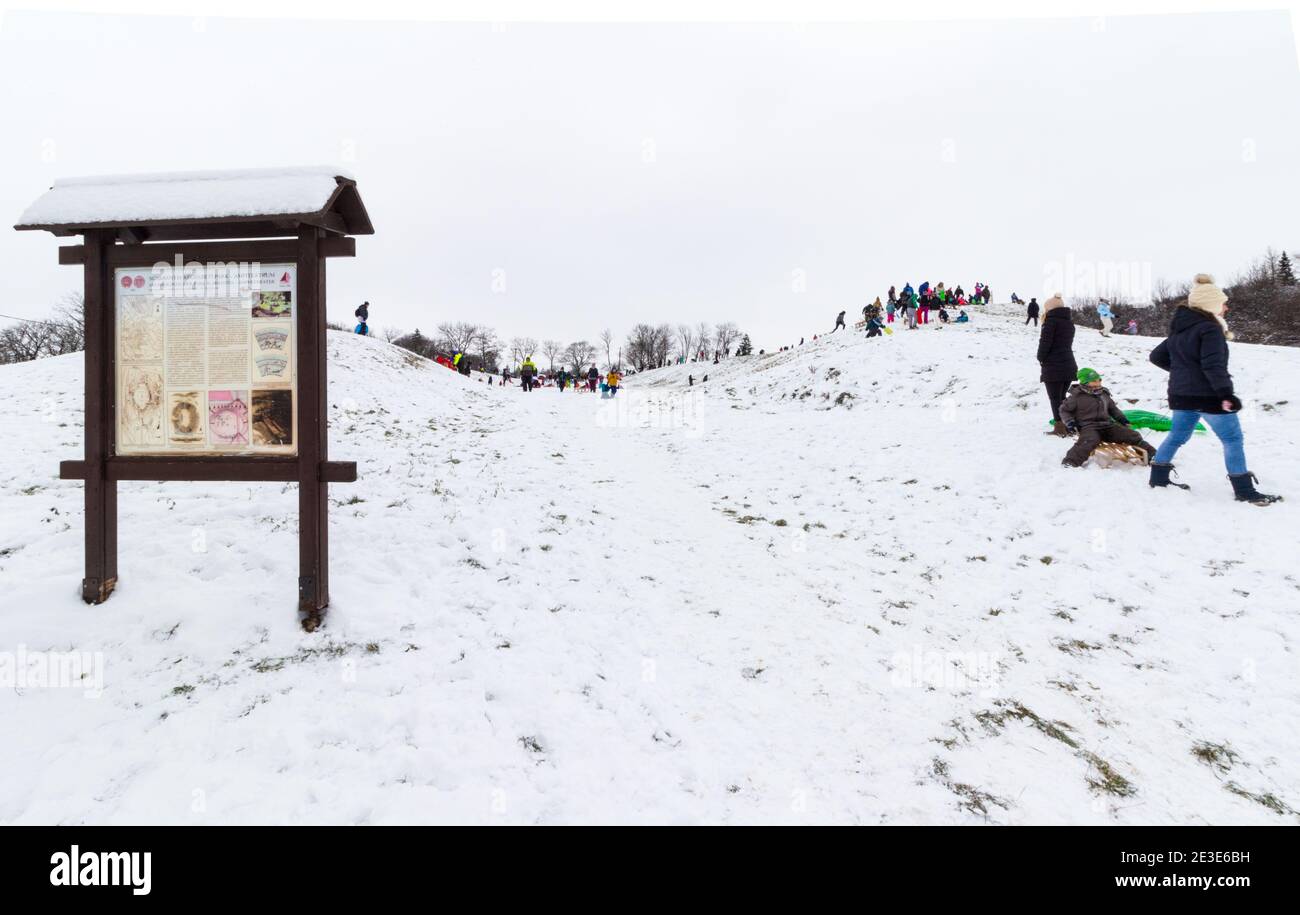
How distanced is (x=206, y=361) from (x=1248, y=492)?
1071 centimetres

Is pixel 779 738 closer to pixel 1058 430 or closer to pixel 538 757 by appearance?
pixel 538 757

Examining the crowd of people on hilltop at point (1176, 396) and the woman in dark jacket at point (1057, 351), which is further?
the woman in dark jacket at point (1057, 351)

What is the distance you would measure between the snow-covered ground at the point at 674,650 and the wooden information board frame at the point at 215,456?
0.49 meters

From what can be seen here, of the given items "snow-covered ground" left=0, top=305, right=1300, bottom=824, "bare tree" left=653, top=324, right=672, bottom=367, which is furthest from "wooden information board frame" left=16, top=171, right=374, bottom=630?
"bare tree" left=653, top=324, right=672, bottom=367

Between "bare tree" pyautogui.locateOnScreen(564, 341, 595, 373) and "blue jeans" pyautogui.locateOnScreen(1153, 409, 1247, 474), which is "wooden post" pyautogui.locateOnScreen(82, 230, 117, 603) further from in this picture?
"bare tree" pyautogui.locateOnScreen(564, 341, 595, 373)

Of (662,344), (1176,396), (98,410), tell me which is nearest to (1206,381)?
(1176,396)

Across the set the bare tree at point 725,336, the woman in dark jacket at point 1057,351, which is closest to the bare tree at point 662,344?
the bare tree at point 725,336

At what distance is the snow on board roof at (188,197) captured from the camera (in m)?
4.42

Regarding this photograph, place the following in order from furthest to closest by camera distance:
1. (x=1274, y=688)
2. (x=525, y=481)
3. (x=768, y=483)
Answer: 1. (x=768, y=483)
2. (x=525, y=481)
3. (x=1274, y=688)

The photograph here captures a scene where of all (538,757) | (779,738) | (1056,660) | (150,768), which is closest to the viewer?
(150,768)

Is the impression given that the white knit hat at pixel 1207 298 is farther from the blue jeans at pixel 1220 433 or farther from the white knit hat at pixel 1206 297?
the blue jeans at pixel 1220 433

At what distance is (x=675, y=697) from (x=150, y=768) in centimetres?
326

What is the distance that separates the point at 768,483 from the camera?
10141 millimetres
